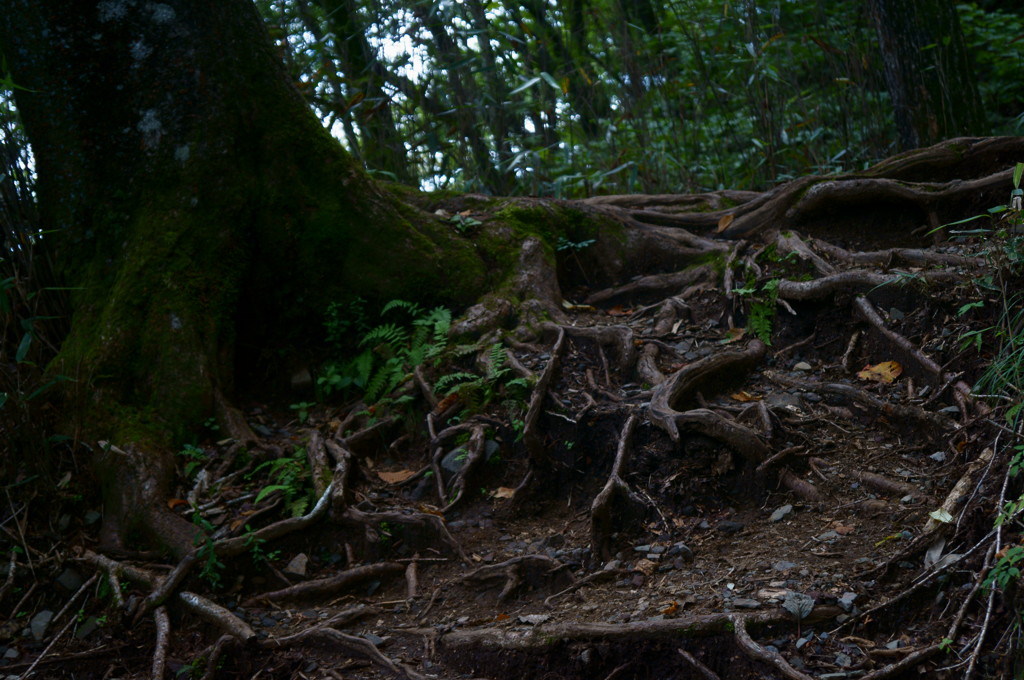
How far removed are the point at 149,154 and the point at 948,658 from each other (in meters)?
4.81

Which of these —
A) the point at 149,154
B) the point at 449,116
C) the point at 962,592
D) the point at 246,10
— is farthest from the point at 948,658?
the point at 449,116

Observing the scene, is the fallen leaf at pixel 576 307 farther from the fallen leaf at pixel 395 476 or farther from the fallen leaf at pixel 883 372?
the fallen leaf at pixel 883 372

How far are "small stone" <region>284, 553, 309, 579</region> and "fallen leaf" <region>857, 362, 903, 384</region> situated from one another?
3.04m

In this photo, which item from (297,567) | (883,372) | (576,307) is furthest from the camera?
(576,307)

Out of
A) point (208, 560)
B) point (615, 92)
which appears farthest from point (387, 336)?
point (615, 92)

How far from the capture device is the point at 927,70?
6887mm

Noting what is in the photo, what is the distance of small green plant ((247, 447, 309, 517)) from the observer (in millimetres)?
4180

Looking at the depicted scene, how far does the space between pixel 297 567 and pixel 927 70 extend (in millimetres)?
6406

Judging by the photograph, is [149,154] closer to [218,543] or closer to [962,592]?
[218,543]

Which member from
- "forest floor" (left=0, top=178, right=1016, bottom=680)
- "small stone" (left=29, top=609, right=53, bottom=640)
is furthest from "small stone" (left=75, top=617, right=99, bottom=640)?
"small stone" (left=29, top=609, right=53, bottom=640)

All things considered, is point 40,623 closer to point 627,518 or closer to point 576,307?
point 627,518

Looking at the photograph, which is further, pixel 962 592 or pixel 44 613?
pixel 44 613

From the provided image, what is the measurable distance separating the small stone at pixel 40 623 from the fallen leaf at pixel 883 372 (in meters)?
4.19

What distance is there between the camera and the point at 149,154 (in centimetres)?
495
